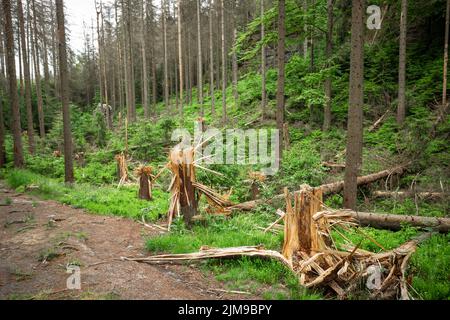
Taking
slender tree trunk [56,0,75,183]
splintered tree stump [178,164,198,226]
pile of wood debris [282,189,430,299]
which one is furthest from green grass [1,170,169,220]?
pile of wood debris [282,189,430,299]

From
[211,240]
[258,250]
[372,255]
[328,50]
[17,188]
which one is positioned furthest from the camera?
[328,50]

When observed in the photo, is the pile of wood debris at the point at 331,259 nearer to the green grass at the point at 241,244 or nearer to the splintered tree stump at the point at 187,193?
the green grass at the point at 241,244

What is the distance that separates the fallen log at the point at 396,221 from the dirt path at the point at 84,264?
455 cm

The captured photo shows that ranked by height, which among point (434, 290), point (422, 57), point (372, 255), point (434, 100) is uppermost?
point (422, 57)

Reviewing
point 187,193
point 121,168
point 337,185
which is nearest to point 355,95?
point 337,185

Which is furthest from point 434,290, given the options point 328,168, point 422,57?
point 422,57

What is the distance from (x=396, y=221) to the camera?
8234 millimetres

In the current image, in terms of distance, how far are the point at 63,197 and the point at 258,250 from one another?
8.54 m

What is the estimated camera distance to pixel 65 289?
4883 millimetres

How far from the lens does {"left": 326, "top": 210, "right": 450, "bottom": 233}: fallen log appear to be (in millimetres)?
7707

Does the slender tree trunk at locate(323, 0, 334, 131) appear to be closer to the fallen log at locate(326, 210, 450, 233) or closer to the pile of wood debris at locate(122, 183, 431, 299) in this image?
the fallen log at locate(326, 210, 450, 233)

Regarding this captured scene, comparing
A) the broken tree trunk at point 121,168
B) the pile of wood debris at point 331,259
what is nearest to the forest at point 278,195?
the pile of wood debris at point 331,259
